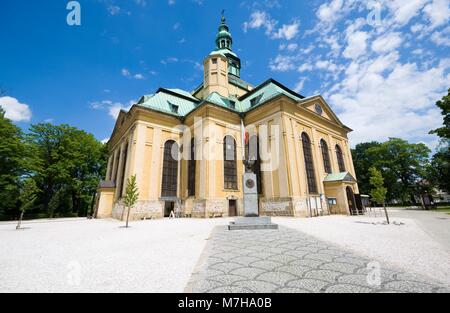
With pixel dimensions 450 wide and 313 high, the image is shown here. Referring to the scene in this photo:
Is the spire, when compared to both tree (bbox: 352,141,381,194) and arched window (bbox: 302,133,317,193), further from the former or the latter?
tree (bbox: 352,141,381,194)

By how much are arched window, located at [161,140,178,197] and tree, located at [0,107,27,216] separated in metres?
16.2

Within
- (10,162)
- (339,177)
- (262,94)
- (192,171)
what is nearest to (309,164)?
(339,177)

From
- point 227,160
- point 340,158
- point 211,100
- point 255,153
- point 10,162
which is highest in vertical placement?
point 211,100

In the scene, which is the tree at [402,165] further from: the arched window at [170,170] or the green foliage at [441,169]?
the arched window at [170,170]

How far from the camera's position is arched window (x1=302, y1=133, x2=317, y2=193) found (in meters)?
20.5

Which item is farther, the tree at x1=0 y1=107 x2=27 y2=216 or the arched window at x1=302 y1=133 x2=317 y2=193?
the tree at x1=0 y1=107 x2=27 y2=216

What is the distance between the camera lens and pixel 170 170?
71.8ft

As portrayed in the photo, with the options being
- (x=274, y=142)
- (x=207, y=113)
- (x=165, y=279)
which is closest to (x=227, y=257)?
(x=165, y=279)

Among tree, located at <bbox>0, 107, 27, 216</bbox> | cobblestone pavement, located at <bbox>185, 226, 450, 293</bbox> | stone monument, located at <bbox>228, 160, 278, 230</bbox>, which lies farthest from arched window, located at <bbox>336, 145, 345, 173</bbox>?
tree, located at <bbox>0, 107, 27, 216</bbox>

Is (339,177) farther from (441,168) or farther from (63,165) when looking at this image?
(63,165)

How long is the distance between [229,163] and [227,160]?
0.39 metres

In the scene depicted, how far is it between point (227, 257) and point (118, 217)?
18.6 metres
